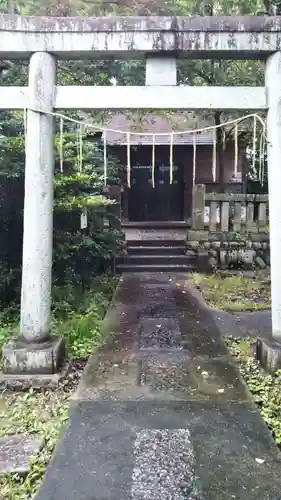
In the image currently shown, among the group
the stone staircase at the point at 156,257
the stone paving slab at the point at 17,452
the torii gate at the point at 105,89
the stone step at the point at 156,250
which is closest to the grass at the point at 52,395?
the stone paving slab at the point at 17,452

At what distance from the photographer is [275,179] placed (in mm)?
4625

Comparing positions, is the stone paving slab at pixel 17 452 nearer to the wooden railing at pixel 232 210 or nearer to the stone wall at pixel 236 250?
the stone wall at pixel 236 250

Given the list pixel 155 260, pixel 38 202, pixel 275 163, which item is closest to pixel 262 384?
pixel 275 163

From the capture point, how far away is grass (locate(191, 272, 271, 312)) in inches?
303

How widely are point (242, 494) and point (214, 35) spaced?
13.3ft

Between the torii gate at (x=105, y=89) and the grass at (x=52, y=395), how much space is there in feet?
1.22

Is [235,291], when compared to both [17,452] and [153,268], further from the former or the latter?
[17,452]

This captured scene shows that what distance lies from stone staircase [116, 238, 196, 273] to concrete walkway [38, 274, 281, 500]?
4.71m

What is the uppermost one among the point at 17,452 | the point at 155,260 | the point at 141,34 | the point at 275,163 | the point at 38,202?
the point at 141,34

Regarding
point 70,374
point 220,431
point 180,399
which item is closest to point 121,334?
point 70,374

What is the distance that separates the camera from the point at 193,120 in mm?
12375

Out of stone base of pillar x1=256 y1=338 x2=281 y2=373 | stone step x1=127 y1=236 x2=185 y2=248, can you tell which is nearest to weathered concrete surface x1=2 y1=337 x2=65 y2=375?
stone base of pillar x1=256 y1=338 x2=281 y2=373

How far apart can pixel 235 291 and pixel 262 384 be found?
4.37 meters

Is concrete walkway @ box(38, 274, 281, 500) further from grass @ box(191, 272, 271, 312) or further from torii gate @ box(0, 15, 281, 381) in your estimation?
grass @ box(191, 272, 271, 312)
